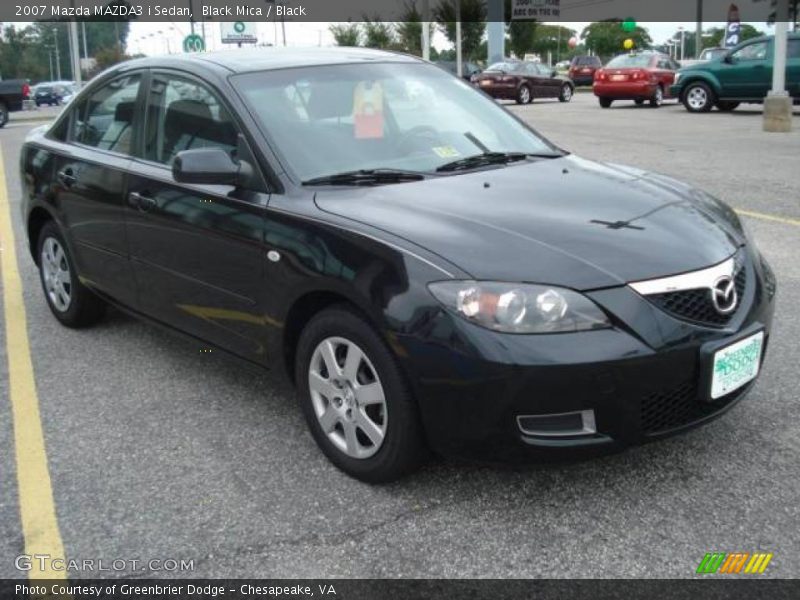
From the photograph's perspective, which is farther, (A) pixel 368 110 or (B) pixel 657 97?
(B) pixel 657 97

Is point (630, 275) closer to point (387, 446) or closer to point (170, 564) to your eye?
point (387, 446)

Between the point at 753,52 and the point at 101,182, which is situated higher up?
the point at 753,52

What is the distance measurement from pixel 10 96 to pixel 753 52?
819 inches

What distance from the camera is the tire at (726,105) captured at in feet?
67.5

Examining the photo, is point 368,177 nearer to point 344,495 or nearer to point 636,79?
point 344,495

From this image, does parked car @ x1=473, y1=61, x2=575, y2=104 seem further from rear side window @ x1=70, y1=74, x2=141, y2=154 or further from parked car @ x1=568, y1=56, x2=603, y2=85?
rear side window @ x1=70, y1=74, x2=141, y2=154

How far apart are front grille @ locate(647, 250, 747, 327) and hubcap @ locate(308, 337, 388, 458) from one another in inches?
39.8

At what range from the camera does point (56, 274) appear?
538 centimetres

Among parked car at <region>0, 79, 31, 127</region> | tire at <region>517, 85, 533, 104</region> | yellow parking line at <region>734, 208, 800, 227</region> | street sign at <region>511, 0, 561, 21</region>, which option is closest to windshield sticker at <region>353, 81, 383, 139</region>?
yellow parking line at <region>734, 208, 800, 227</region>

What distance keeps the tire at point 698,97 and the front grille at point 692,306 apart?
19.5 meters

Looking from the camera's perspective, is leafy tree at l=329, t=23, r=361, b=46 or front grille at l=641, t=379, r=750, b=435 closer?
front grille at l=641, t=379, r=750, b=435

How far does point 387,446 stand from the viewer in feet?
10.0

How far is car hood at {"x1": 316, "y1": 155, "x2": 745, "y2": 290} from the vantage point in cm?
284

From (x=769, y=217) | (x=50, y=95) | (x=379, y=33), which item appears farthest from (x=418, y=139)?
(x=50, y=95)
